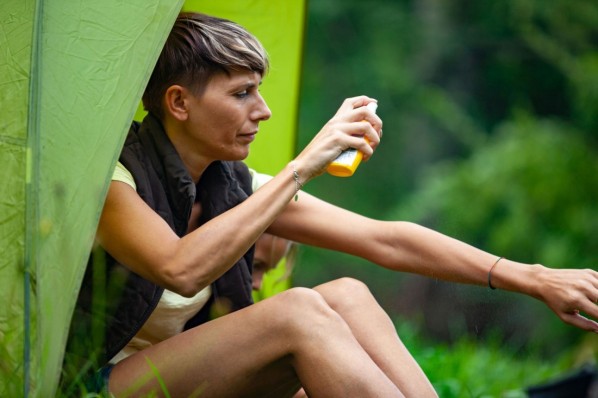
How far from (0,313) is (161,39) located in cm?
60

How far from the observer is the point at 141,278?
→ 88.2 inches

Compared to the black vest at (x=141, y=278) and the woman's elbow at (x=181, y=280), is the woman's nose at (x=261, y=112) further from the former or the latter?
the woman's elbow at (x=181, y=280)

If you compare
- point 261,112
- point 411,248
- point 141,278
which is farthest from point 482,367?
point 141,278

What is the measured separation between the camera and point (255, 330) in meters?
2.20

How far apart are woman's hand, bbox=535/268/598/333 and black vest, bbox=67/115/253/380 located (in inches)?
25.5

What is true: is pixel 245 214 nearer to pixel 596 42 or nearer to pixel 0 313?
pixel 0 313

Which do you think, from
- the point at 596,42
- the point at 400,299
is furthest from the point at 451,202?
the point at 596,42

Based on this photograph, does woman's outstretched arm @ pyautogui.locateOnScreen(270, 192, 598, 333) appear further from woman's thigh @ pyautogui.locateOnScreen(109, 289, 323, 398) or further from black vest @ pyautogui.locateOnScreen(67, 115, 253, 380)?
woman's thigh @ pyautogui.locateOnScreen(109, 289, 323, 398)

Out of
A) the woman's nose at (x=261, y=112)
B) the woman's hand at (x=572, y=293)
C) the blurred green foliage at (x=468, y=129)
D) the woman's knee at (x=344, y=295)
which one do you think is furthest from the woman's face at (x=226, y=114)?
the blurred green foliage at (x=468, y=129)

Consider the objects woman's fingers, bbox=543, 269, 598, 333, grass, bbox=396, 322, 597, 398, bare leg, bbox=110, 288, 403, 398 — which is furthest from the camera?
grass, bbox=396, 322, 597, 398

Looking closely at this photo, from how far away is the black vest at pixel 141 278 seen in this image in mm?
2227

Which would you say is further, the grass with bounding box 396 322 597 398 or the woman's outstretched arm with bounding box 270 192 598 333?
the grass with bounding box 396 322 597 398

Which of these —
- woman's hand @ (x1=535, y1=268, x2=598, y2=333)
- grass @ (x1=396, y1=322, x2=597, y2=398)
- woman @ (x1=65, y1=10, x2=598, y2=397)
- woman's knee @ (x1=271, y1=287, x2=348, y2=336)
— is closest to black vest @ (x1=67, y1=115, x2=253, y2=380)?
woman @ (x1=65, y1=10, x2=598, y2=397)

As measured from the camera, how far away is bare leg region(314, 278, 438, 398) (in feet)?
7.63
